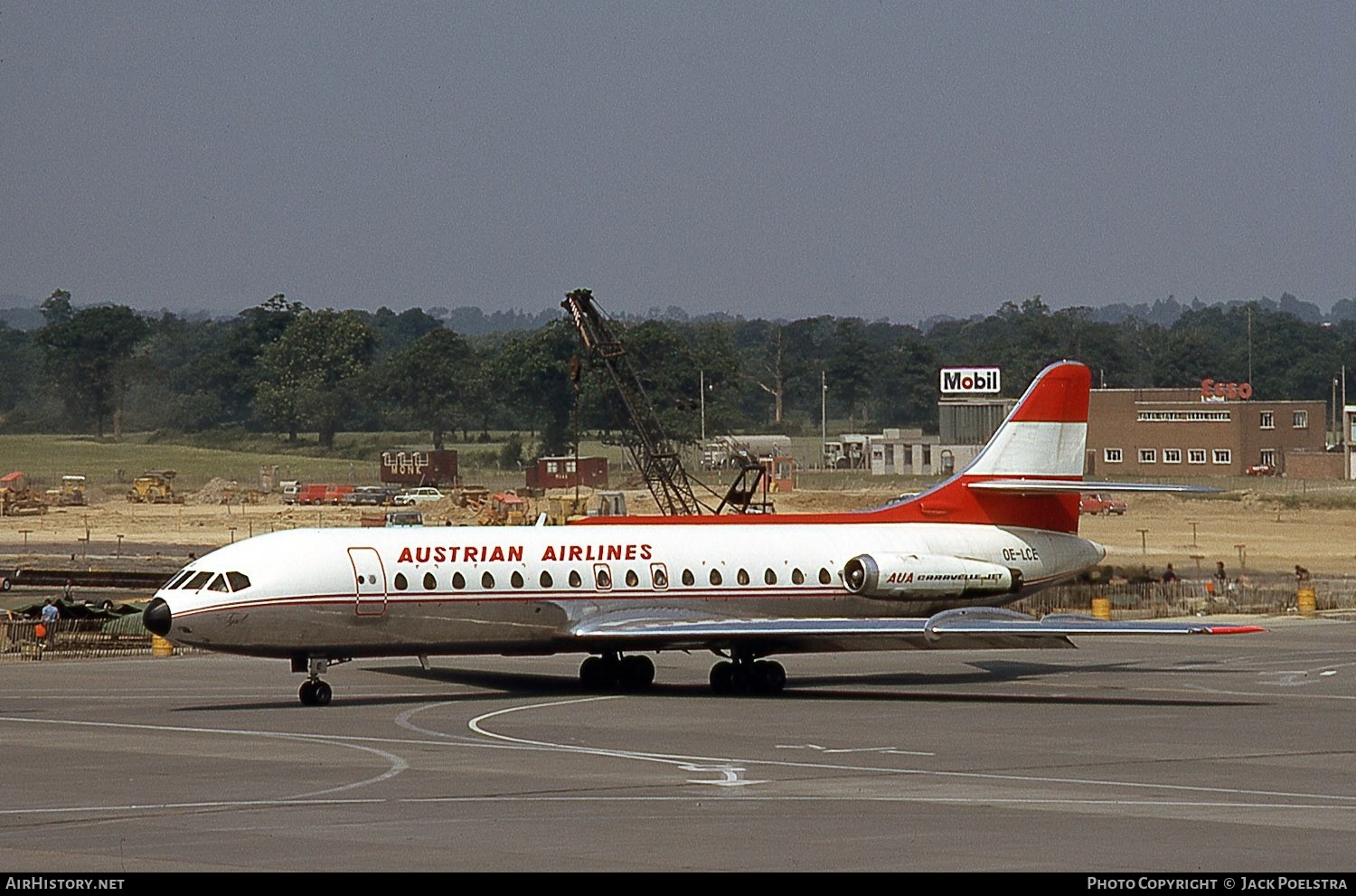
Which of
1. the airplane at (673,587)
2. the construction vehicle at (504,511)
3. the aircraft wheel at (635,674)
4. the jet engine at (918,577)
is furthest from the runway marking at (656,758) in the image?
the construction vehicle at (504,511)

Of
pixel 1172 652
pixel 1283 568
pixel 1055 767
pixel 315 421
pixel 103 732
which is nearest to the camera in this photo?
pixel 1055 767

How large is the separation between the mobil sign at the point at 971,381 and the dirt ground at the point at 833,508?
14025 millimetres

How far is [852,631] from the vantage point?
116 ft

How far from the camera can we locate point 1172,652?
47.2 meters

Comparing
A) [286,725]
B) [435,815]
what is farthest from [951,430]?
[435,815]

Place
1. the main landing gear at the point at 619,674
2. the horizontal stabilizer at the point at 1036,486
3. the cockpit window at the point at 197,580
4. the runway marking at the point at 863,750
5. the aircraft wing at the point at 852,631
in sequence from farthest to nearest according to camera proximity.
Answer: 1. the horizontal stabilizer at the point at 1036,486
2. the main landing gear at the point at 619,674
3. the aircraft wing at the point at 852,631
4. the cockpit window at the point at 197,580
5. the runway marking at the point at 863,750

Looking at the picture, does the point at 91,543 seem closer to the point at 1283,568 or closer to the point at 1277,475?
the point at 1283,568

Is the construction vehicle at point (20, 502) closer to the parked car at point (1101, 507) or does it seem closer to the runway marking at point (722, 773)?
the parked car at point (1101, 507)

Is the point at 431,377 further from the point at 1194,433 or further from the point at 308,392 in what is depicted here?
the point at 1194,433

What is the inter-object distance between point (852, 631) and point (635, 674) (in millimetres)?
4871

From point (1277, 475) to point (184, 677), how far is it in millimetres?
117573

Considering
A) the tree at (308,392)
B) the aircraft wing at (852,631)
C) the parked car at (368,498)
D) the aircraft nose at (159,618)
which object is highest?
the tree at (308,392)

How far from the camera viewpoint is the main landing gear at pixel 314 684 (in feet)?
115

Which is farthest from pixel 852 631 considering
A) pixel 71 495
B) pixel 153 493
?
pixel 153 493
